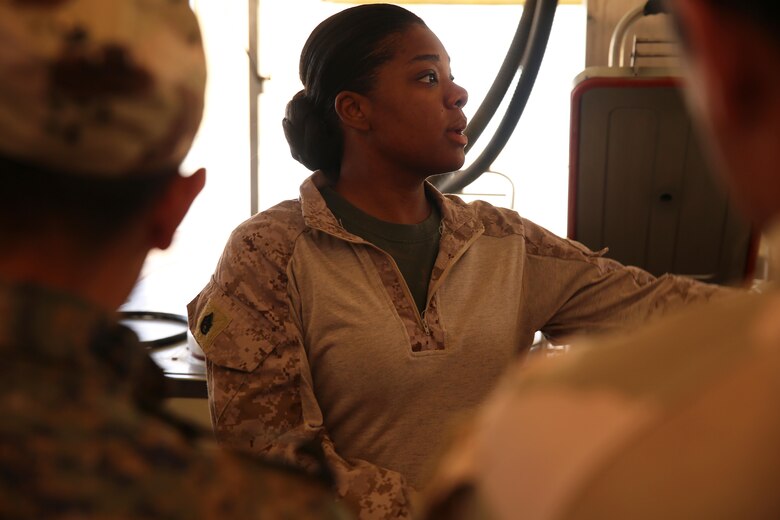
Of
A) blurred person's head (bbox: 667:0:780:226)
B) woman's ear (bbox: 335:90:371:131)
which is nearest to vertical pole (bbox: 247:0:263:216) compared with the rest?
woman's ear (bbox: 335:90:371:131)

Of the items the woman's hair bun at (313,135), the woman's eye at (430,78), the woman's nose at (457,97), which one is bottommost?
the woman's hair bun at (313,135)

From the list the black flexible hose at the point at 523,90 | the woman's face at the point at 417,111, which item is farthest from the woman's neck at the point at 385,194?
the black flexible hose at the point at 523,90

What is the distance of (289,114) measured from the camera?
176 centimetres

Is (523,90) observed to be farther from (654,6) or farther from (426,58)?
(426,58)

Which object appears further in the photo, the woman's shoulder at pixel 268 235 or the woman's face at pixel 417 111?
the woman's face at pixel 417 111

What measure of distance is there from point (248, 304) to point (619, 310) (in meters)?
0.69

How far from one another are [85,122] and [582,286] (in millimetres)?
1238

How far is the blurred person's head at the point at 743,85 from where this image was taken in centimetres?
42

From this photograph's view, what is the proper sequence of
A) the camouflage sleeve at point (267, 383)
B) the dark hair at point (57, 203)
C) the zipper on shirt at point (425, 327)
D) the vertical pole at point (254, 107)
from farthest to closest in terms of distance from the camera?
the vertical pole at point (254, 107), the zipper on shirt at point (425, 327), the camouflage sleeve at point (267, 383), the dark hair at point (57, 203)

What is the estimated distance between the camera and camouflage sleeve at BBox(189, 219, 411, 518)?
4.52 feet

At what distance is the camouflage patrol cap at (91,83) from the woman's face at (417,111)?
1067 millimetres

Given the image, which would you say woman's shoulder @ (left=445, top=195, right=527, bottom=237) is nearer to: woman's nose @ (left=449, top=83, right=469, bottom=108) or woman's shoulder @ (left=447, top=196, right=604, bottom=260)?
woman's shoulder @ (left=447, top=196, right=604, bottom=260)

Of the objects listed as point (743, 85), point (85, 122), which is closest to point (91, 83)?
point (85, 122)

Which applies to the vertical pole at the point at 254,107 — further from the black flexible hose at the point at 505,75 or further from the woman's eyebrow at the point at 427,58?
the woman's eyebrow at the point at 427,58
